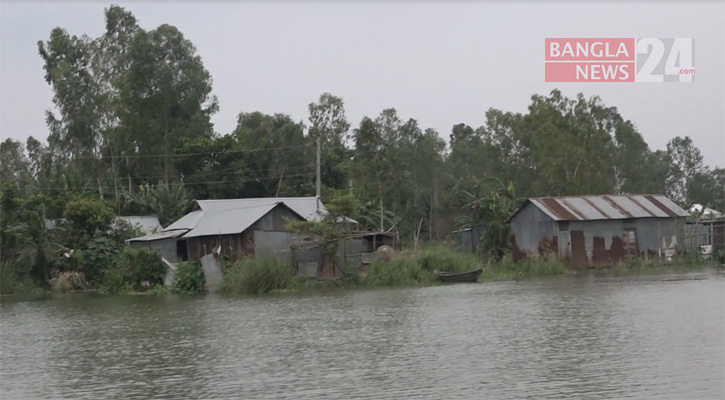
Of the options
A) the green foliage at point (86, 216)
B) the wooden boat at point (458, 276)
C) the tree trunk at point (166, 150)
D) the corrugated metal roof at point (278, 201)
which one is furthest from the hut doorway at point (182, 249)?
the tree trunk at point (166, 150)

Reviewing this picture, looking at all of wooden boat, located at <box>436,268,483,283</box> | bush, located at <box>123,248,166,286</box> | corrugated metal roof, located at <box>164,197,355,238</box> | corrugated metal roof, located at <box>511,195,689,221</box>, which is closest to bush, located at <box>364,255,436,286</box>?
wooden boat, located at <box>436,268,483,283</box>

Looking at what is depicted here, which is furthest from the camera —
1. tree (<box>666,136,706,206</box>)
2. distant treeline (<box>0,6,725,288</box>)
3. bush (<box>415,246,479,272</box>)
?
tree (<box>666,136,706,206</box>)

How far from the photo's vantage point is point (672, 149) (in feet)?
237

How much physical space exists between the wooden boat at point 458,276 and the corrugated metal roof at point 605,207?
15.4 feet

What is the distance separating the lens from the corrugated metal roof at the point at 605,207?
35.6 m

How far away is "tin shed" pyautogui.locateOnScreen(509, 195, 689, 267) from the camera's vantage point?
1400 inches

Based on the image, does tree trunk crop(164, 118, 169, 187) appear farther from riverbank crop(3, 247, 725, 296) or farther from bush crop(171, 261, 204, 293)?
bush crop(171, 261, 204, 293)

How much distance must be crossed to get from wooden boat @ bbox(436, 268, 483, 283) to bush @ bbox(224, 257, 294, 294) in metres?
5.22

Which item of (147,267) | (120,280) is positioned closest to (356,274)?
(147,267)

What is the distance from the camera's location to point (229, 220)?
34.7 metres

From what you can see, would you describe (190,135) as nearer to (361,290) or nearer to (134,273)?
(134,273)

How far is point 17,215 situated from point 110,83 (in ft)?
53.8

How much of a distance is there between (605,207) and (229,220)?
Answer: 47.7 feet

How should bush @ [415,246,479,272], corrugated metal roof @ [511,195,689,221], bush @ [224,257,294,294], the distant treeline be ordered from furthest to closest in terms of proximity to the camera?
1. the distant treeline
2. corrugated metal roof @ [511,195,689,221]
3. bush @ [415,246,479,272]
4. bush @ [224,257,294,294]
